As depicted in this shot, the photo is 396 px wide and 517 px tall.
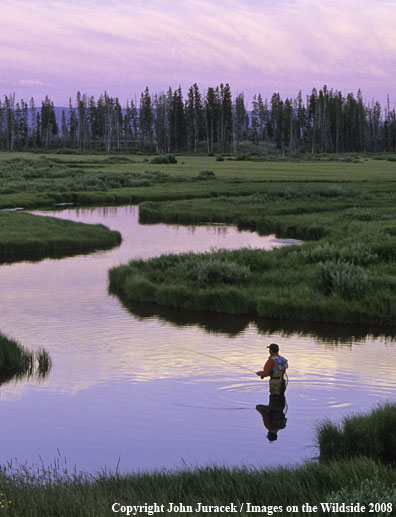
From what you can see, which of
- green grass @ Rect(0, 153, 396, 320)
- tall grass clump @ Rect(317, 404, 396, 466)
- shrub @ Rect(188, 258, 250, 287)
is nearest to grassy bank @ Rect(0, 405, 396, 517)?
tall grass clump @ Rect(317, 404, 396, 466)

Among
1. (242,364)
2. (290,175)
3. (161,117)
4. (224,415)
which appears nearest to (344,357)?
(242,364)

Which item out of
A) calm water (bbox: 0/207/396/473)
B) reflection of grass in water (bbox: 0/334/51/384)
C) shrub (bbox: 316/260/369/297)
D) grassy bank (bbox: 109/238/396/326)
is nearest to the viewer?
calm water (bbox: 0/207/396/473)

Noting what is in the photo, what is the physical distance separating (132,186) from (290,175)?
20.2 meters

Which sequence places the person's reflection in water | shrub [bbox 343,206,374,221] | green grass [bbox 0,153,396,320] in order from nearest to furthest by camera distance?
the person's reflection in water
green grass [bbox 0,153,396,320]
shrub [bbox 343,206,374,221]

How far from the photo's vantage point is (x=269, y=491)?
834 cm

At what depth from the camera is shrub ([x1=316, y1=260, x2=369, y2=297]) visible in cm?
2177

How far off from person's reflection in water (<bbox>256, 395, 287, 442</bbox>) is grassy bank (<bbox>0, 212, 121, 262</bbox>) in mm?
20813

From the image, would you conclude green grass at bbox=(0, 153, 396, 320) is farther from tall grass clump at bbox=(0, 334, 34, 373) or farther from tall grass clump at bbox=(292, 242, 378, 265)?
tall grass clump at bbox=(0, 334, 34, 373)

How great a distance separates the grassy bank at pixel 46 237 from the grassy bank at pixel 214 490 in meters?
24.0

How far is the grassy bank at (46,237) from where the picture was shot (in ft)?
110

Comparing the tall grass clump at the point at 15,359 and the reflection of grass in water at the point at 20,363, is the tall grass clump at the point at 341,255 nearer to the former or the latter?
the reflection of grass in water at the point at 20,363

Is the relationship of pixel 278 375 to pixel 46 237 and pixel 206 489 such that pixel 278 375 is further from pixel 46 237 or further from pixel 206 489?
pixel 46 237

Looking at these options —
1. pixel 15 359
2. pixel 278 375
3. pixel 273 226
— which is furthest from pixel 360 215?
pixel 278 375

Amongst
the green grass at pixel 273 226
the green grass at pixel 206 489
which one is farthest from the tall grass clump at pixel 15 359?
the green grass at pixel 273 226
